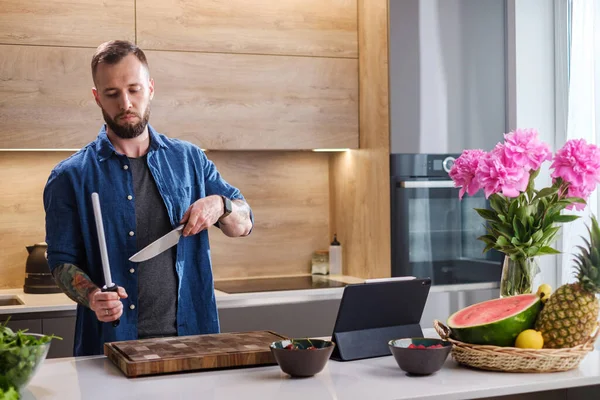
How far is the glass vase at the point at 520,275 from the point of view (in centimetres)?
201

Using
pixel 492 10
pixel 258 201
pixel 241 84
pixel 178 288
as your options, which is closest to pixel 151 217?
pixel 178 288

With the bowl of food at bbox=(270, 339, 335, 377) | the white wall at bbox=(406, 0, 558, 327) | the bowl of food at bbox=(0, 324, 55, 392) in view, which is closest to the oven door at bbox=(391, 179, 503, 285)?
the white wall at bbox=(406, 0, 558, 327)

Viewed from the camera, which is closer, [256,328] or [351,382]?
[351,382]

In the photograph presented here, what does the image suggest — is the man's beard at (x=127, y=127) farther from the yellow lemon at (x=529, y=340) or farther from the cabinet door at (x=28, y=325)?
the yellow lemon at (x=529, y=340)

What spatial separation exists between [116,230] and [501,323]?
1.20 meters

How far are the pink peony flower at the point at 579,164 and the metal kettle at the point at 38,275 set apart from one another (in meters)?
2.38

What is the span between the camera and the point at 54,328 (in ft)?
10.6

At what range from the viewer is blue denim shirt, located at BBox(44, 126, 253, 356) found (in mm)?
2377

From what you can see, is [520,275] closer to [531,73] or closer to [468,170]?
[468,170]

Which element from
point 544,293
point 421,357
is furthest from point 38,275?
point 544,293

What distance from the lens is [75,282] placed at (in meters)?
2.18

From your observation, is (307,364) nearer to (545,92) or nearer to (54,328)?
(54,328)

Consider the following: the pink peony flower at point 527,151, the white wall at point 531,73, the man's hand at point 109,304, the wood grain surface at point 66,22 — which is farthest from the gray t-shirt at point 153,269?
the white wall at point 531,73

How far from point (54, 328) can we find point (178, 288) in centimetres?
104
